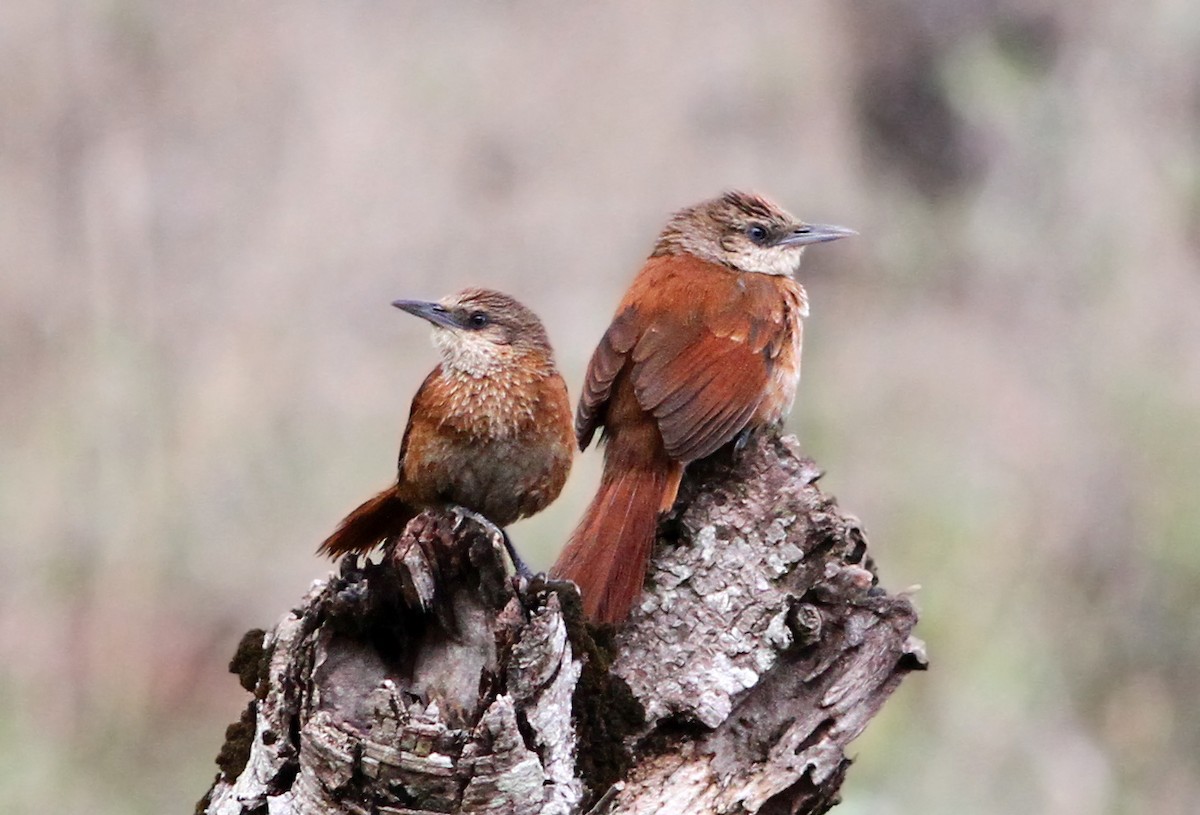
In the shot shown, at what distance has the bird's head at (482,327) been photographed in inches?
165

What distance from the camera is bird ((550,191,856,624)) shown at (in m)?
4.02

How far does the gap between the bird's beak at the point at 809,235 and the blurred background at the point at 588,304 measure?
1.74 metres

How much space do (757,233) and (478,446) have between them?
1.75 metres

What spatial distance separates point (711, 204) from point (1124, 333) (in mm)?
3064

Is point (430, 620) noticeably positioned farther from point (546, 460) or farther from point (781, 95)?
point (781, 95)

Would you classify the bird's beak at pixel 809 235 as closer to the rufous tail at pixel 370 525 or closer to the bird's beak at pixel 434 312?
the bird's beak at pixel 434 312

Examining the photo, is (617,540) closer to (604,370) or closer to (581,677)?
(581,677)

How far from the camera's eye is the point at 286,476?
23.9 feet

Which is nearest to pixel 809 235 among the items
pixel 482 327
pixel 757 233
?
pixel 757 233

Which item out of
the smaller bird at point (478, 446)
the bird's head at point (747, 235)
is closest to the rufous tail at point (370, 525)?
A: the smaller bird at point (478, 446)

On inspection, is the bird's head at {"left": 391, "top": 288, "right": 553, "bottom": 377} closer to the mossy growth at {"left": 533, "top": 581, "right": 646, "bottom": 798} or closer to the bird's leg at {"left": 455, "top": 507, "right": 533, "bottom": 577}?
the bird's leg at {"left": 455, "top": 507, "right": 533, "bottom": 577}

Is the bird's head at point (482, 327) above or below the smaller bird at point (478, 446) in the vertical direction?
above

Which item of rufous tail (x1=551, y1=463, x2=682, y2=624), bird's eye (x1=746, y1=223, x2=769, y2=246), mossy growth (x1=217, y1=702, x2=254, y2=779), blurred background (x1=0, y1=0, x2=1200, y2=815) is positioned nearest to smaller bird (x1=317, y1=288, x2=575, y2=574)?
rufous tail (x1=551, y1=463, x2=682, y2=624)

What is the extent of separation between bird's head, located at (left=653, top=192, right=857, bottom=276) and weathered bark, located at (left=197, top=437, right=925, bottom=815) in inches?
60.1
